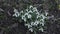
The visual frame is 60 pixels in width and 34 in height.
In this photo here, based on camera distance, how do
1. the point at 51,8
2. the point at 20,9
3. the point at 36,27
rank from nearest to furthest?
the point at 36,27 < the point at 20,9 < the point at 51,8

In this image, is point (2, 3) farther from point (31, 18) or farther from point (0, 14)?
point (31, 18)

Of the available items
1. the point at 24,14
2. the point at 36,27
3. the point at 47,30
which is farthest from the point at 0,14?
the point at 47,30

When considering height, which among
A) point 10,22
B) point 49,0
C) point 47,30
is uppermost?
point 49,0

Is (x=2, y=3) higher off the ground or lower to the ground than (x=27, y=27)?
higher

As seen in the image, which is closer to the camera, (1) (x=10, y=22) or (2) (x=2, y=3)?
(1) (x=10, y=22)

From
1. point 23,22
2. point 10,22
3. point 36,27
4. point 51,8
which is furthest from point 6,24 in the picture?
point 51,8

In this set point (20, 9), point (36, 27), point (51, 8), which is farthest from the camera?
point (51, 8)
